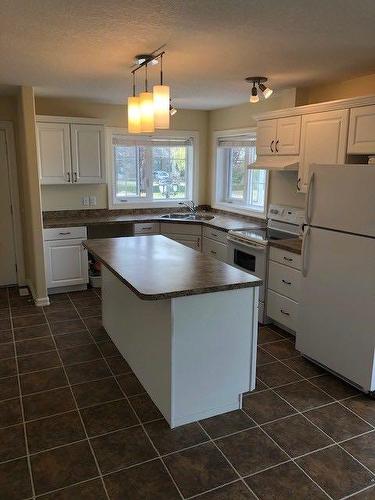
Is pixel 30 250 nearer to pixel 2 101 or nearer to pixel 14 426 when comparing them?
pixel 2 101

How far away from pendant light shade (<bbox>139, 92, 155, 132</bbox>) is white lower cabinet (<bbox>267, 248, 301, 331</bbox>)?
5.76 ft

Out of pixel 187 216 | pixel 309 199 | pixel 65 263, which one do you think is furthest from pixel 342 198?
pixel 65 263

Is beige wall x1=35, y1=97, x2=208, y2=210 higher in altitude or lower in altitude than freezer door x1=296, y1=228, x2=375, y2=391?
higher

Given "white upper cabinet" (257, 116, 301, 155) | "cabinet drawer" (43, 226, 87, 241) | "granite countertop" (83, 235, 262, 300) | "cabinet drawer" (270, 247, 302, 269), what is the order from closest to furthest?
"granite countertop" (83, 235, 262, 300), "cabinet drawer" (270, 247, 302, 269), "white upper cabinet" (257, 116, 301, 155), "cabinet drawer" (43, 226, 87, 241)

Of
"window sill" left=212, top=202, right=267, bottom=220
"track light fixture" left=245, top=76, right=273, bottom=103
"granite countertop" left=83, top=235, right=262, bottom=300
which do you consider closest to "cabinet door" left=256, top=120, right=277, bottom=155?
"track light fixture" left=245, top=76, right=273, bottom=103

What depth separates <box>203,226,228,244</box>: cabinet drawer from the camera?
4.74m

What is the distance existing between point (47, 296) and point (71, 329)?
2.87ft

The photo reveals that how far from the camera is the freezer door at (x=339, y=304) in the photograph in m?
2.73

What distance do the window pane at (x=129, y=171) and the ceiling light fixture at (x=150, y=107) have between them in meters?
2.70

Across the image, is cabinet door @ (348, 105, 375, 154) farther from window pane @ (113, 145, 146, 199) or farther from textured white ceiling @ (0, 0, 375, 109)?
window pane @ (113, 145, 146, 199)

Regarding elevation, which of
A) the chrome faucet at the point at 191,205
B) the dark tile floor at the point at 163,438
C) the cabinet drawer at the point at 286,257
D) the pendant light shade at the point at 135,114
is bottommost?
the dark tile floor at the point at 163,438

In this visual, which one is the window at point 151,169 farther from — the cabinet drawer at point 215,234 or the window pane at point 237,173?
the cabinet drawer at point 215,234

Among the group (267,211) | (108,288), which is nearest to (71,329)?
(108,288)

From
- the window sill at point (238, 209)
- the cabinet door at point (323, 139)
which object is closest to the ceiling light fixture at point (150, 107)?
the cabinet door at point (323, 139)
